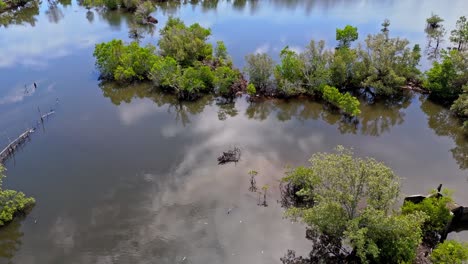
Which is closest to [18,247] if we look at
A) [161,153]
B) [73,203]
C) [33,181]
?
[73,203]

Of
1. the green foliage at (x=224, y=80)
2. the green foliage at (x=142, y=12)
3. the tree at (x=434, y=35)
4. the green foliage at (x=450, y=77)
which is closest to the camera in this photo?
the green foliage at (x=450, y=77)

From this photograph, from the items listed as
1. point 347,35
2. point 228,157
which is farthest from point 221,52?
point 228,157

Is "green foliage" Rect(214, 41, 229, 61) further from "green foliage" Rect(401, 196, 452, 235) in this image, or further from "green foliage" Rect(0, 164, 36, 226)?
"green foliage" Rect(401, 196, 452, 235)

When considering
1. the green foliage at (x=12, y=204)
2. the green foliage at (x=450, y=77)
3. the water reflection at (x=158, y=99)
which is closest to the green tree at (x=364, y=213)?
the green foliage at (x=12, y=204)

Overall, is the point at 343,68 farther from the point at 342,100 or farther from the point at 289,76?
the point at 289,76

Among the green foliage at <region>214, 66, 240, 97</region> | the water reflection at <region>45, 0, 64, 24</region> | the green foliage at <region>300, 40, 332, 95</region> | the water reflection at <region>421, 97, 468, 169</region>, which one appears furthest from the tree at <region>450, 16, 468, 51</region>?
the water reflection at <region>45, 0, 64, 24</region>

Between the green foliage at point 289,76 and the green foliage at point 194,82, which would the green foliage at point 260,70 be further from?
the green foliage at point 194,82

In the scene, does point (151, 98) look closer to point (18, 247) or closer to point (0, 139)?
point (0, 139)
